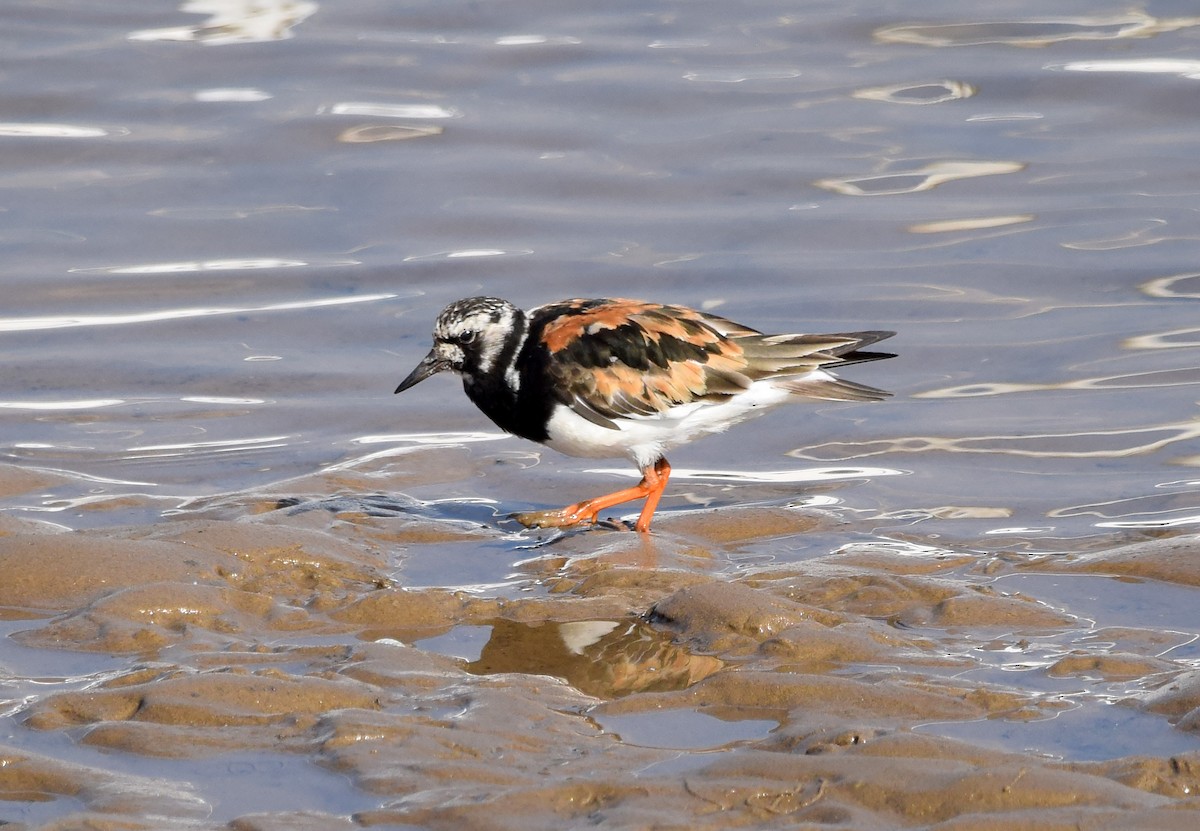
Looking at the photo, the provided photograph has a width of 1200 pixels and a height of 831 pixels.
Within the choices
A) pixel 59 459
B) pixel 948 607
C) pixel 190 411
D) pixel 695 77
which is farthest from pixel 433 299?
pixel 948 607

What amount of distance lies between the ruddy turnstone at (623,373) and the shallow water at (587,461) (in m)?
0.39

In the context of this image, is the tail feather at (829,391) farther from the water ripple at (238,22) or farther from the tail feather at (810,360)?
the water ripple at (238,22)

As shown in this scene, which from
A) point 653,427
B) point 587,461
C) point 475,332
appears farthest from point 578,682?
point 587,461

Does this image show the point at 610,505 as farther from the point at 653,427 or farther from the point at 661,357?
the point at 661,357

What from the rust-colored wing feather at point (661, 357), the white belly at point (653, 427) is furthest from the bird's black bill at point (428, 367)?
the white belly at point (653, 427)

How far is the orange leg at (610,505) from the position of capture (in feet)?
19.7

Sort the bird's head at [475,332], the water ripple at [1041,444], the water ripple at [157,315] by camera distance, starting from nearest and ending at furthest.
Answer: the bird's head at [475,332], the water ripple at [1041,444], the water ripple at [157,315]

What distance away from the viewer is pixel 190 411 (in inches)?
310

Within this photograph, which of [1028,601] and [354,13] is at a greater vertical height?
[354,13]

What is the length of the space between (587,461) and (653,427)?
4.31 ft

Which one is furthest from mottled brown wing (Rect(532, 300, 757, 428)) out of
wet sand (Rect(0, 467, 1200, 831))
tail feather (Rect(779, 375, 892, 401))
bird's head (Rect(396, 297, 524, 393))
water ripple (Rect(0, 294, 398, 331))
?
water ripple (Rect(0, 294, 398, 331))

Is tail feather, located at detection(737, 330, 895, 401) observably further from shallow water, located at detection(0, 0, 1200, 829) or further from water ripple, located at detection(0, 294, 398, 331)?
water ripple, located at detection(0, 294, 398, 331)

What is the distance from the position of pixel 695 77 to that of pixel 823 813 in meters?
10.3

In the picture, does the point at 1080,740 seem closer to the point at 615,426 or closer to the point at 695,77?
the point at 615,426
